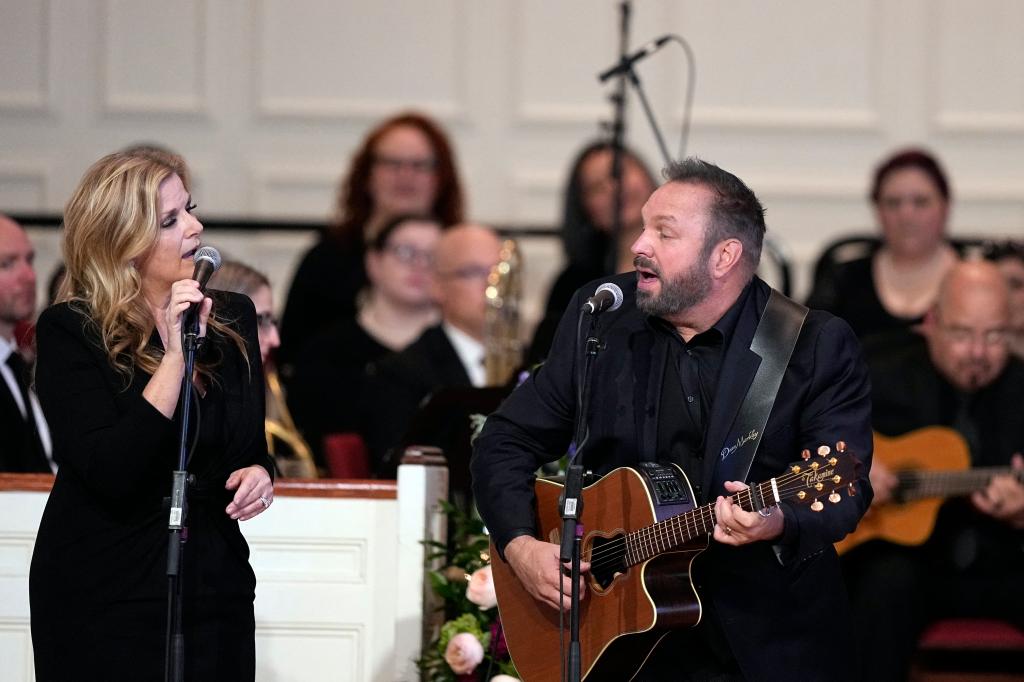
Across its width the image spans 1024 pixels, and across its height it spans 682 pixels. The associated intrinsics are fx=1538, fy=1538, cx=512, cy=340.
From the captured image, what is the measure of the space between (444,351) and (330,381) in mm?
631

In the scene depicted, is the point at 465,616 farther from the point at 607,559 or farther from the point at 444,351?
the point at 444,351

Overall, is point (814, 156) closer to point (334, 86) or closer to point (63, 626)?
point (334, 86)

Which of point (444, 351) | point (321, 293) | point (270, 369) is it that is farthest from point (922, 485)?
point (321, 293)

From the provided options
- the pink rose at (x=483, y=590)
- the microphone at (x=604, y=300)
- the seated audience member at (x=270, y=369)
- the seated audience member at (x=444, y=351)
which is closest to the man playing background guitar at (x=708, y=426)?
the microphone at (x=604, y=300)

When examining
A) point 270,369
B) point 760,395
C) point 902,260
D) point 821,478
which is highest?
point 902,260

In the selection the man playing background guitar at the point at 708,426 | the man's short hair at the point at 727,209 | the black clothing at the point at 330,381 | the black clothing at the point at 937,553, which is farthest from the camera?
the black clothing at the point at 330,381

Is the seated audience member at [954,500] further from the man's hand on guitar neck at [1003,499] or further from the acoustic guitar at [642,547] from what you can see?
the acoustic guitar at [642,547]

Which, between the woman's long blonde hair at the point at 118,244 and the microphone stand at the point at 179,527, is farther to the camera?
the woman's long blonde hair at the point at 118,244

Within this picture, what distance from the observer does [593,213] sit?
282 inches

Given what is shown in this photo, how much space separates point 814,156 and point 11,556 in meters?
5.33

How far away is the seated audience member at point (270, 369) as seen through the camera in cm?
485

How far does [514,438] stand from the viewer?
4.05 m

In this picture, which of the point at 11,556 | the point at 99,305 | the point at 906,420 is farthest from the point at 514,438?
the point at 906,420

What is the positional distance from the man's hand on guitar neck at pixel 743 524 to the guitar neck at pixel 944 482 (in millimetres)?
2483
